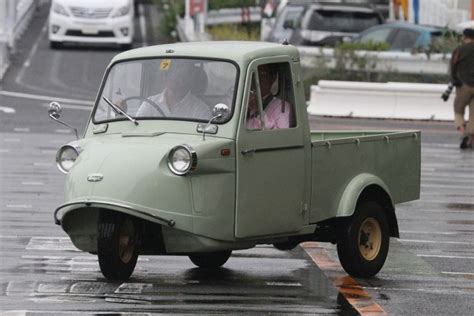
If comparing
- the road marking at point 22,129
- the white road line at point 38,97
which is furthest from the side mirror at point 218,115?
the white road line at point 38,97

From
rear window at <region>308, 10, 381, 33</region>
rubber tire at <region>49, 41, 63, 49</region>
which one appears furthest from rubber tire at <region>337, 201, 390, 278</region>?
rubber tire at <region>49, 41, 63, 49</region>

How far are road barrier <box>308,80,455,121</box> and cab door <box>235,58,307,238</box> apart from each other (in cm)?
1845

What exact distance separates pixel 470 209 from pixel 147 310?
7.81 m

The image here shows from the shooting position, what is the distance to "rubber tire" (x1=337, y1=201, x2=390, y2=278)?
1177 centimetres

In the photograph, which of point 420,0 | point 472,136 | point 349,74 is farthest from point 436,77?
point 420,0

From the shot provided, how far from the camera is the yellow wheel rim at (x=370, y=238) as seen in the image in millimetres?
11969

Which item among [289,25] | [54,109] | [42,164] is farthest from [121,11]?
[54,109]

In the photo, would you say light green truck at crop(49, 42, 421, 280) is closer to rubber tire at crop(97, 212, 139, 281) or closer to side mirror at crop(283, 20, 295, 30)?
rubber tire at crop(97, 212, 139, 281)

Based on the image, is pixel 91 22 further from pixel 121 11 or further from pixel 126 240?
pixel 126 240

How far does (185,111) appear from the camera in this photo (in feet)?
37.6

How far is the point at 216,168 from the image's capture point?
1082cm

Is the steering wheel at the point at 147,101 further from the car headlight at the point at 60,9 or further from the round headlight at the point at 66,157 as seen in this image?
the car headlight at the point at 60,9

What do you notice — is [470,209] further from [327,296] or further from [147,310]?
[147,310]

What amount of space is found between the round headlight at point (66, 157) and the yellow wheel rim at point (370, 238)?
7.69 ft
